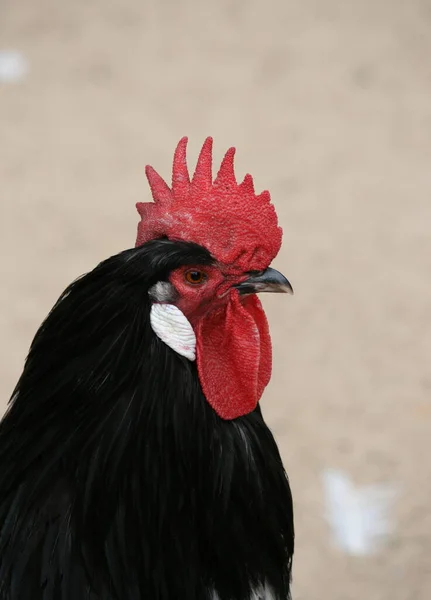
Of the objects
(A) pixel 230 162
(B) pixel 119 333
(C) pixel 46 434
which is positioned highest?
(A) pixel 230 162

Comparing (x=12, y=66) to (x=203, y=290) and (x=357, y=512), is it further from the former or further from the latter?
(x=203, y=290)

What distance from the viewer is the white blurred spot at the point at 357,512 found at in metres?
4.09

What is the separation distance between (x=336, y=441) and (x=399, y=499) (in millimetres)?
412

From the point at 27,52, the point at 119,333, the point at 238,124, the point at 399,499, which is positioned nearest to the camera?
the point at 119,333

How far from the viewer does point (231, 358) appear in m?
2.39

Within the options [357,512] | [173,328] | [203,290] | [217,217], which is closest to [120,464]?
[173,328]

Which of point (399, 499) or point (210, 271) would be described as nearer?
point (210, 271)

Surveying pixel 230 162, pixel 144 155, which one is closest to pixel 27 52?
pixel 144 155

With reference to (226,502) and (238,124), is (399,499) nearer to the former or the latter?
(226,502)

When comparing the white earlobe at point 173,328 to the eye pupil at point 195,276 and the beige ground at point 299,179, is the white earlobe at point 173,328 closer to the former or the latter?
the eye pupil at point 195,276

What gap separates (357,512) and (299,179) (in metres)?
2.34

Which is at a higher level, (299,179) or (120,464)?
(299,179)

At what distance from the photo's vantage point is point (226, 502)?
93.4 inches

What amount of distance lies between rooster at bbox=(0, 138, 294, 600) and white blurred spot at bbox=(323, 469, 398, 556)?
1.72 metres
